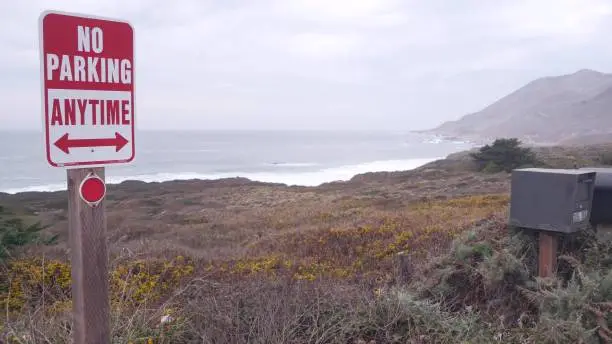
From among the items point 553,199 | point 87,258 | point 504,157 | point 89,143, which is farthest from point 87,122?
point 504,157

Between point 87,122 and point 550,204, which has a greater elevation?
point 87,122

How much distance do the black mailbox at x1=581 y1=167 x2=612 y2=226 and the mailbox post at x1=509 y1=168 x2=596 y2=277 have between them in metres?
0.38

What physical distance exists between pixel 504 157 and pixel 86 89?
3755 centimetres

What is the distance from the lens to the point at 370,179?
43.4 metres

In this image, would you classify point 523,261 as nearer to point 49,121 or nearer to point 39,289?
point 49,121

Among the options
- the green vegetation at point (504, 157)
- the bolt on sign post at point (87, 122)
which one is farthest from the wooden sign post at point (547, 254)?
the green vegetation at point (504, 157)

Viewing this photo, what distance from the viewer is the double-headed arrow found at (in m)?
2.12

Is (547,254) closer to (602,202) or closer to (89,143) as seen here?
(602,202)

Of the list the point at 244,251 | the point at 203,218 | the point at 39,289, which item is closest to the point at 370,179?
the point at 203,218

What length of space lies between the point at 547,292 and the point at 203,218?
70.0 ft

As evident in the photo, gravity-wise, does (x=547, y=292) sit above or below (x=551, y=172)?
below

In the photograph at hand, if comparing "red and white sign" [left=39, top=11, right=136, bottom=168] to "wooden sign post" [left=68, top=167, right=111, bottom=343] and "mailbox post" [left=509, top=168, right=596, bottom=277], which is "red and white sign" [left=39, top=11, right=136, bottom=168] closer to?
"wooden sign post" [left=68, top=167, right=111, bottom=343]

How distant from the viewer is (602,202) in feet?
17.1

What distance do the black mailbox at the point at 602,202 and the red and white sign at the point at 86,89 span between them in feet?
15.2
